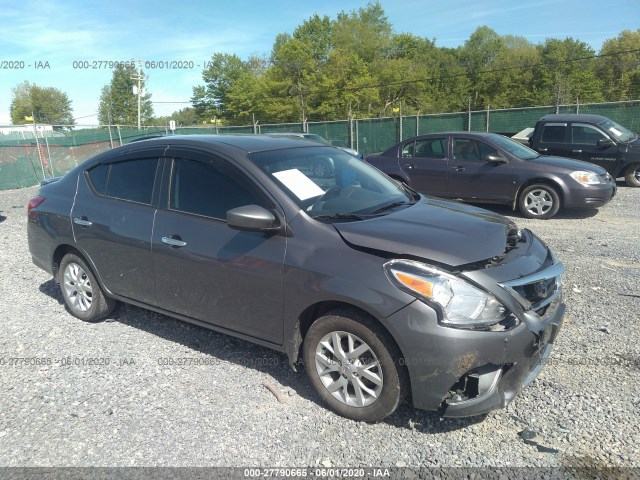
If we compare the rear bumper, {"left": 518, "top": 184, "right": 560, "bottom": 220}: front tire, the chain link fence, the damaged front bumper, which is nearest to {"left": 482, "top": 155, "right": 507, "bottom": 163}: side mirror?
{"left": 518, "top": 184, "right": 560, "bottom": 220}: front tire

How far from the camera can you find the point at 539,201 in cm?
902

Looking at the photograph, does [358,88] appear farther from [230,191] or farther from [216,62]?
[230,191]

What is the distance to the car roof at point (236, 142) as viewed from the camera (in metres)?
3.86

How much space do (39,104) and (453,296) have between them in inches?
3812

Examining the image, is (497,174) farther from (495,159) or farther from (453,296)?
(453,296)

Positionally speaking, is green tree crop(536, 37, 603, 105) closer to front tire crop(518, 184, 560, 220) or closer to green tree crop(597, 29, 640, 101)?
green tree crop(597, 29, 640, 101)

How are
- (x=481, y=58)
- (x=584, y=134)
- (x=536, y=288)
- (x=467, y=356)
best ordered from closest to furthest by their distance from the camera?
(x=467, y=356), (x=536, y=288), (x=584, y=134), (x=481, y=58)

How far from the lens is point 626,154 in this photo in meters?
11.5

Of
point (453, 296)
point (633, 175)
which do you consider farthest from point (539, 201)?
point (453, 296)

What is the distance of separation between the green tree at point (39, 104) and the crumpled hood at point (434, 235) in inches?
3406

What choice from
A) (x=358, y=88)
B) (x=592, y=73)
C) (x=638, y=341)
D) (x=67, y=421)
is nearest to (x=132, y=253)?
(x=67, y=421)

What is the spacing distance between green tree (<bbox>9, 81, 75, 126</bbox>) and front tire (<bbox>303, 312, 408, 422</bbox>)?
86628 mm

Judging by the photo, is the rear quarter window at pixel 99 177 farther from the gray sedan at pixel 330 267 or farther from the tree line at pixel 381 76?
the tree line at pixel 381 76

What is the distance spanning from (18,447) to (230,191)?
6.83ft
